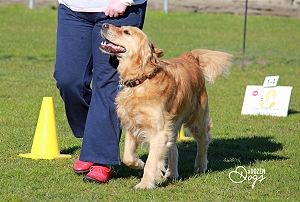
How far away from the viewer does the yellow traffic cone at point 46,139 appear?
19.2ft

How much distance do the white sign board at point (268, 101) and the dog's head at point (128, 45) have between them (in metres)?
3.88

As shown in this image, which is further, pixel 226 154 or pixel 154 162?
pixel 226 154

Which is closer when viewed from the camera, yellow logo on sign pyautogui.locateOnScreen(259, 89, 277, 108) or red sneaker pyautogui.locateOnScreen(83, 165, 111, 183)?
red sneaker pyautogui.locateOnScreen(83, 165, 111, 183)

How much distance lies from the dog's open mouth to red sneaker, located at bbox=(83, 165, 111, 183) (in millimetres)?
1051

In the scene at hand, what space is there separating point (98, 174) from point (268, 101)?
434 cm

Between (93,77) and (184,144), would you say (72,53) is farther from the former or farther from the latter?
(184,144)

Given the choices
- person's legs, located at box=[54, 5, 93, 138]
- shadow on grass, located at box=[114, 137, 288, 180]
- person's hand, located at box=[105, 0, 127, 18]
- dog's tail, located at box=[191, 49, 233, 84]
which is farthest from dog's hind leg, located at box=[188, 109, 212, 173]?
person's hand, located at box=[105, 0, 127, 18]

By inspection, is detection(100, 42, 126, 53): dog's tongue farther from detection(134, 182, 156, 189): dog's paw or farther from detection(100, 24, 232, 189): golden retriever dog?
detection(134, 182, 156, 189): dog's paw

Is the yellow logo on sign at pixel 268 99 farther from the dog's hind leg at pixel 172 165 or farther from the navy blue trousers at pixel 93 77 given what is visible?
the navy blue trousers at pixel 93 77

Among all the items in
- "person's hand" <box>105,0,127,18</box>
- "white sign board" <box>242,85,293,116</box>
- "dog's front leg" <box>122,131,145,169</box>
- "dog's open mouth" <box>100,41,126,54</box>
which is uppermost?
"person's hand" <box>105,0,127,18</box>

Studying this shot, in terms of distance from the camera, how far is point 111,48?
4.92 m

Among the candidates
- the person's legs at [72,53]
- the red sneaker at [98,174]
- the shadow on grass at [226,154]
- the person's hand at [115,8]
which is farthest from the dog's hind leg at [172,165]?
the person's hand at [115,8]

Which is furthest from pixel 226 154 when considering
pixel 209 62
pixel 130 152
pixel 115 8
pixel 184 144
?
pixel 115 8

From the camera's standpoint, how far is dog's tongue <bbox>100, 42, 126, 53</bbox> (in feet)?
15.8
